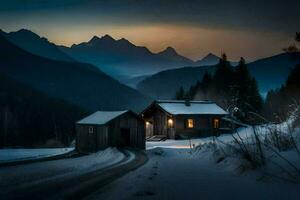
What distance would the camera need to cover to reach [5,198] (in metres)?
13.2

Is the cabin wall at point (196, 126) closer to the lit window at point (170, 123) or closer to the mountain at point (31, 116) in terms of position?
the lit window at point (170, 123)

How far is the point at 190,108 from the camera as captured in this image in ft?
219

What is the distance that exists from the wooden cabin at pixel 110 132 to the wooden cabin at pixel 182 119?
52.2 feet

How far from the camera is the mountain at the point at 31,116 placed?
12044 centimetres

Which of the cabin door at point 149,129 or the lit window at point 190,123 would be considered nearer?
the lit window at point 190,123

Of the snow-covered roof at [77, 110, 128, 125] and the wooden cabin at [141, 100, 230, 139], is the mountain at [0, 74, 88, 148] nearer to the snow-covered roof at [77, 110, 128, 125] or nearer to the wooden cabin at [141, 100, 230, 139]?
the wooden cabin at [141, 100, 230, 139]

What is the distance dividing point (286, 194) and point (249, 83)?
245ft

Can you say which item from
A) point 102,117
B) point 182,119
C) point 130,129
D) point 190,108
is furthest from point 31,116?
point 130,129

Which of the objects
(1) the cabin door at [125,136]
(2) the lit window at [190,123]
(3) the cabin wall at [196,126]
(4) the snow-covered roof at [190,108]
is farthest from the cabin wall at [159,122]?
(1) the cabin door at [125,136]

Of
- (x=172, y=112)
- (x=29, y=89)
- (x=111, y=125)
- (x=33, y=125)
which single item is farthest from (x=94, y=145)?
(x=29, y=89)

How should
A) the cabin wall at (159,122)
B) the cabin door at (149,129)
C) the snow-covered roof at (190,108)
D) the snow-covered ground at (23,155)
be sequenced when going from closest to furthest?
the snow-covered ground at (23,155) < the snow-covered roof at (190,108) < the cabin wall at (159,122) < the cabin door at (149,129)

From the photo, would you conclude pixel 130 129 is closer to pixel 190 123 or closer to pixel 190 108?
pixel 190 123

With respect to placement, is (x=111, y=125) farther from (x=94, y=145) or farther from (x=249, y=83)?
(x=249, y=83)

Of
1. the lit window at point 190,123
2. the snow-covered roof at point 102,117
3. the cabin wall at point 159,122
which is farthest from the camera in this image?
the cabin wall at point 159,122
